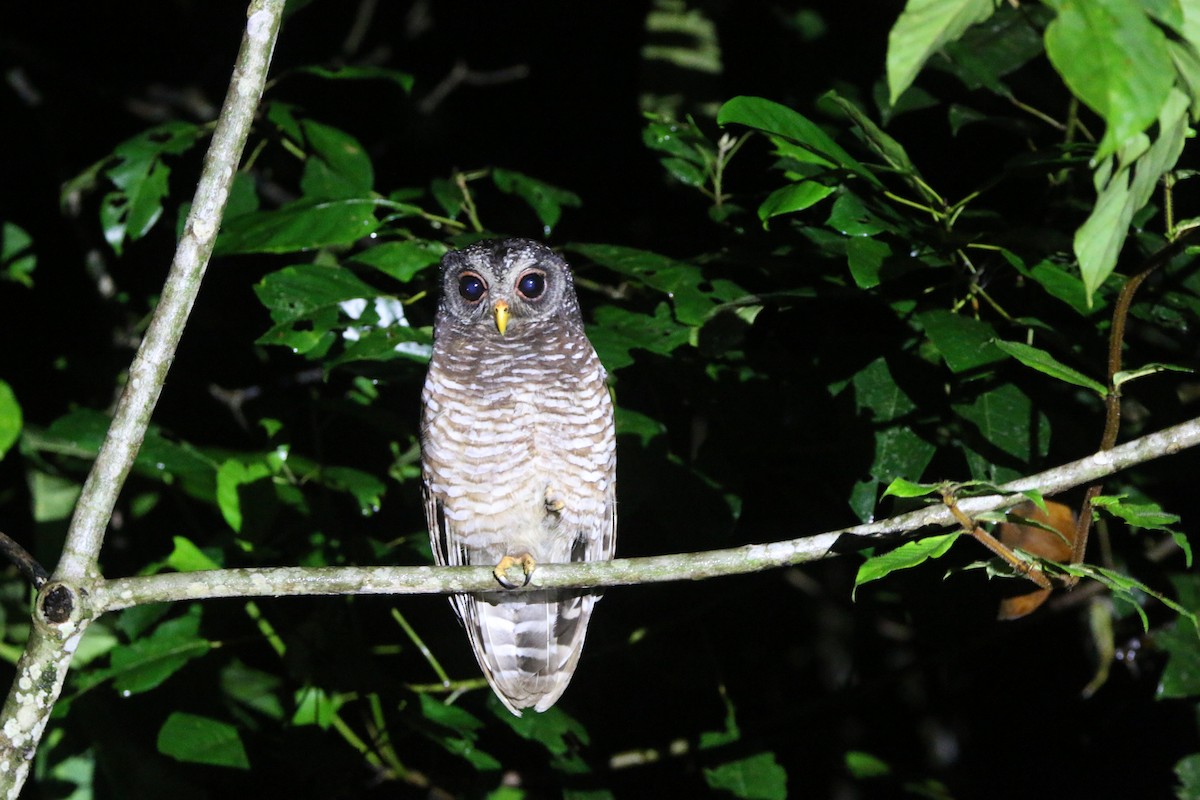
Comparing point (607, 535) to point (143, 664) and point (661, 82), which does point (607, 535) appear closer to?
point (143, 664)

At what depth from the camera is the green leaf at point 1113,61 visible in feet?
3.62

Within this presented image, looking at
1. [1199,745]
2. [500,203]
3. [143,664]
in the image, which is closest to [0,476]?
[143,664]

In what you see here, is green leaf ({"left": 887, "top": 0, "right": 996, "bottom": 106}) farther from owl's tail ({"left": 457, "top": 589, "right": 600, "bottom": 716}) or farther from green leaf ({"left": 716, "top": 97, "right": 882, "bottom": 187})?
owl's tail ({"left": 457, "top": 589, "right": 600, "bottom": 716})

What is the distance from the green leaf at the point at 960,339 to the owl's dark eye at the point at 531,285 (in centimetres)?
148

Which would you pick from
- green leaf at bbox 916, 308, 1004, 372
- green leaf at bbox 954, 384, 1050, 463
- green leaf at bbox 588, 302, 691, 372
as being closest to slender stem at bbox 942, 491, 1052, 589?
green leaf at bbox 916, 308, 1004, 372

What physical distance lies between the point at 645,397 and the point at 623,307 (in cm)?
32

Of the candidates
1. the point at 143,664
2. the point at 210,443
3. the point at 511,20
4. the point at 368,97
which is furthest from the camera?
the point at 511,20

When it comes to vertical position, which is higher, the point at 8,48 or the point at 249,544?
the point at 8,48

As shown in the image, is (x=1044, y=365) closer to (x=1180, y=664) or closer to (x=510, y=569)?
(x=510, y=569)

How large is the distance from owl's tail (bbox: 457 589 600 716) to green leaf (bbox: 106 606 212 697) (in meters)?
0.84

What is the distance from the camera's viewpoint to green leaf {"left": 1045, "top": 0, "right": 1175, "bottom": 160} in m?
1.10

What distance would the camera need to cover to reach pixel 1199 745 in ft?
13.4

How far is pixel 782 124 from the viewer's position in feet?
7.43

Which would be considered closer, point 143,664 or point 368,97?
point 143,664
